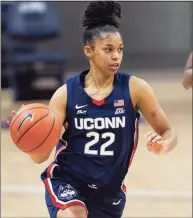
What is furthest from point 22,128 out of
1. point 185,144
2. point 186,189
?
point 185,144

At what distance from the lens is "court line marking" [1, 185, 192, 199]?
20.7 ft

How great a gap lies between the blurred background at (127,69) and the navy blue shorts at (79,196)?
2.22 m

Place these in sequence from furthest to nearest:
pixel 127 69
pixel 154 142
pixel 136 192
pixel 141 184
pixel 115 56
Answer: pixel 127 69 → pixel 141 184 → pixel 136 192 → pixel 115 56 → pixel 154 142

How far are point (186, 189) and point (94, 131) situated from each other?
133 inches

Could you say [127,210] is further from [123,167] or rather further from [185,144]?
[185,144]

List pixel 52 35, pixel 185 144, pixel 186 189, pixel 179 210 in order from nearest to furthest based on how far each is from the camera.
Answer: pixel 179 210, pixel 186 189, pixel 185 144, pixel 52 35

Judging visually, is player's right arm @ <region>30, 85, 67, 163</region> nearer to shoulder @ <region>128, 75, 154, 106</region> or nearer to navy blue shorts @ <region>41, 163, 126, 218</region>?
navy blue shorts @ <region>41, 163, 126, 218</region>

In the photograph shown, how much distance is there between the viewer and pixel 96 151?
3.37m

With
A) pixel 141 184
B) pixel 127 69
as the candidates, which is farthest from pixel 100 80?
pixel 127 69

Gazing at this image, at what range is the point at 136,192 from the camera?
252 inches

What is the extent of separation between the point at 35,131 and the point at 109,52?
58cm

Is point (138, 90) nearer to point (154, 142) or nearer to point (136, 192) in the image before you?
point (154, 142)

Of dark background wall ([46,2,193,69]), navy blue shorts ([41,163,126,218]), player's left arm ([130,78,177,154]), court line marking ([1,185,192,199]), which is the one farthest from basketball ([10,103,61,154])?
dark background wall ([46,2,193,69])

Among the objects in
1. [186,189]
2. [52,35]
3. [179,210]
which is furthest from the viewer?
[52,35]
